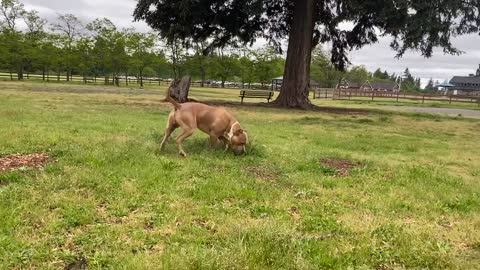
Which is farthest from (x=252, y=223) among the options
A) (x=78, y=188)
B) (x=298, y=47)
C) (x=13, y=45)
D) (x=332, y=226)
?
(x=13, y=45)

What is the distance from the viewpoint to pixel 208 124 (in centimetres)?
816

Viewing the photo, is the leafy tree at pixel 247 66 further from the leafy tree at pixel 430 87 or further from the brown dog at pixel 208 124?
the brown dog at pixel 208 124

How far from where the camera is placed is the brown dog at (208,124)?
7879mm

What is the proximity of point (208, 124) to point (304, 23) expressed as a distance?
15.1 metres

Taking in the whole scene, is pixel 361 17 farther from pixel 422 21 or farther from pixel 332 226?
pixel 332 226

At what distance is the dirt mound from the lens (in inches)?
251

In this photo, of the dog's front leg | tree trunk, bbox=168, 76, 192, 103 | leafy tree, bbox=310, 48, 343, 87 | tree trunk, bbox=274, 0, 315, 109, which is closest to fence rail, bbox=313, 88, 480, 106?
tree trunk, bbox=274, 0, 315, 109

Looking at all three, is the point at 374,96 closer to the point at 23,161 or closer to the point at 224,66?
the point at 224,66


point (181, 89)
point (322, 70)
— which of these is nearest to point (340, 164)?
point (181, 89)

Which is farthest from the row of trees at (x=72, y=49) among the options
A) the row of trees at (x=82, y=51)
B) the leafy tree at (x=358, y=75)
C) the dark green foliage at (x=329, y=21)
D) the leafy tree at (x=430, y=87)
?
the leafy tree at (x=430, y=87)

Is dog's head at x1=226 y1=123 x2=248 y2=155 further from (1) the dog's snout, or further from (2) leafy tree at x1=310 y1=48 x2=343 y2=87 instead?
(2) leafy tree at x1=310 y1=48 x2=343 y2=87

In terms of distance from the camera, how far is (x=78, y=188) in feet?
18.0

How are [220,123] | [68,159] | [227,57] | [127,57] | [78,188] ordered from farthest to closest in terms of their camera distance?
[227,57] → [127,57] → [220,123] → [68,159] → [78,188]

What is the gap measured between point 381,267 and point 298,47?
1910 cm
